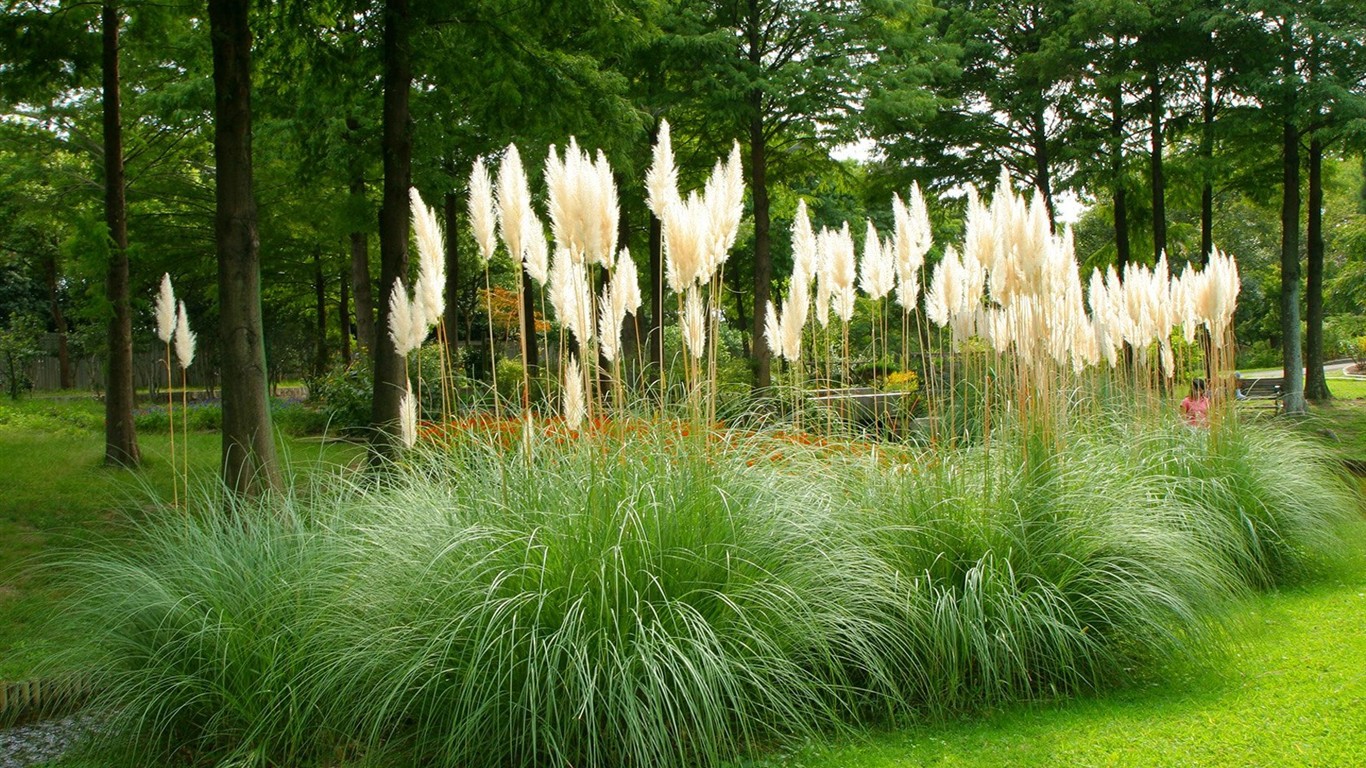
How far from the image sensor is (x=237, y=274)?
20.1ft

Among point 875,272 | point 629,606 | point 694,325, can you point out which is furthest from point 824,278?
point 629,606

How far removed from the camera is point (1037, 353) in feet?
17.6

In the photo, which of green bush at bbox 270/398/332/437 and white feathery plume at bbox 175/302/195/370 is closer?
white feathery plume at bbox 175/302/195/370

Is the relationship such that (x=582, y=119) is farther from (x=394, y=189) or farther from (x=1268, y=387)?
(x=1268, y=387)

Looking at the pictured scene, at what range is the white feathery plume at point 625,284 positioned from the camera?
4.68m

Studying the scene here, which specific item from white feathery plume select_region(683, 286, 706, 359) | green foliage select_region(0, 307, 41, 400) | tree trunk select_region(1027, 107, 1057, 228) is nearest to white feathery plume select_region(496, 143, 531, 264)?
white feathery plume select_region(683, 286, 706, 359)

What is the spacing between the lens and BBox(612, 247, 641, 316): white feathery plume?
4.68 m

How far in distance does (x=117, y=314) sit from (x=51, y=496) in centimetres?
239

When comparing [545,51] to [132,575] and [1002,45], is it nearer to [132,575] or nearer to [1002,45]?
[132,575]

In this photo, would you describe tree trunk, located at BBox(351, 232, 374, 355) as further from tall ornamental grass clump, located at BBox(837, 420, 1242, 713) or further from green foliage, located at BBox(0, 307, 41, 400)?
tall ornamental grass clump, located at BBox(837, 420, 1242, 713)

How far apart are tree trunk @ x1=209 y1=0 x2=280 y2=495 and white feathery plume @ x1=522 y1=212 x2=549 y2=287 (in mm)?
2407

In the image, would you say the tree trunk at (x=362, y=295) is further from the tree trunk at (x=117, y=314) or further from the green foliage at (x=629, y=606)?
the green foliage at (x=629, y=606)

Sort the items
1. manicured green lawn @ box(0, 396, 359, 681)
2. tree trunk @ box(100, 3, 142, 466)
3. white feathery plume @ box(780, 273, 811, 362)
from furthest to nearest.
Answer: tree trunk @ box(100, 3, 142, 466) → white feathery plume @ box(780, 273, 811, 362) → manicured green lawn @ box(0, 396, 359, 681)

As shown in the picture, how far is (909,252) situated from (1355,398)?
55.9ft
